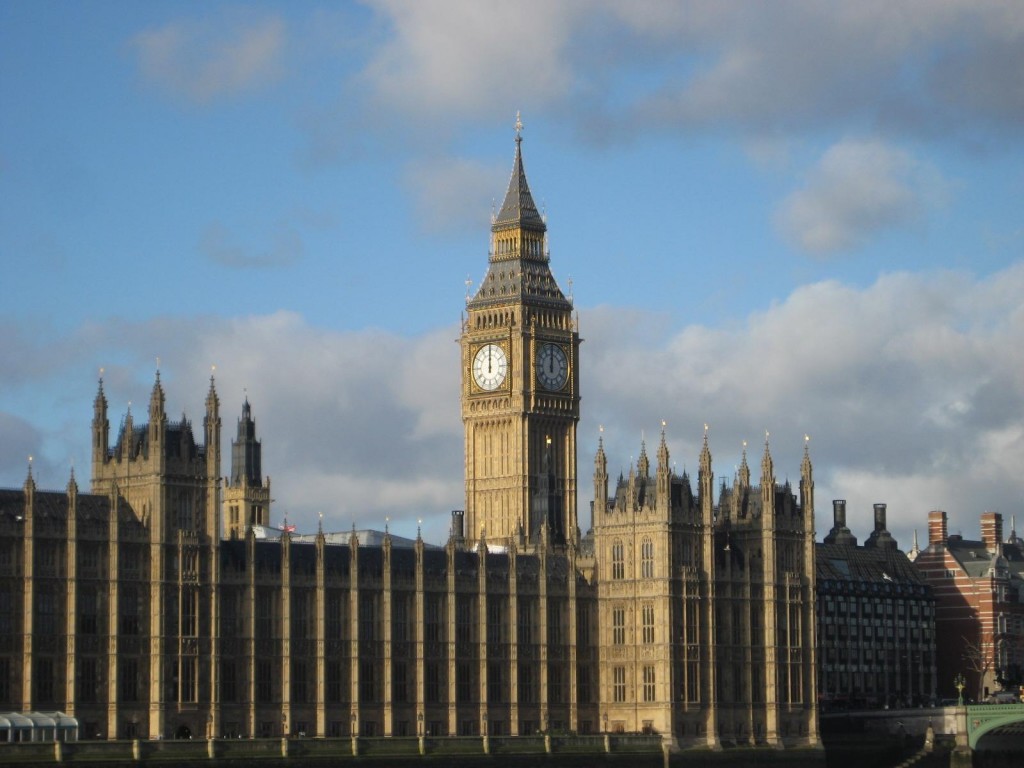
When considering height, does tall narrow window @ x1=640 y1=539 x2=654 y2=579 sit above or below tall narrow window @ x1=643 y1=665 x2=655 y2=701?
above

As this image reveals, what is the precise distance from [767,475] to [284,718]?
44.7 meters

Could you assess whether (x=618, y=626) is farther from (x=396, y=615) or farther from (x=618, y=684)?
(x=396, y=615)

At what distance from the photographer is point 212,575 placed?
156 metres

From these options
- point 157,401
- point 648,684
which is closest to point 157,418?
point 157,401

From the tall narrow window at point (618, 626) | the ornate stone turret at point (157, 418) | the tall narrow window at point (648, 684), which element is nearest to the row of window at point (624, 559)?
the tall narrow window at point (618, 626)

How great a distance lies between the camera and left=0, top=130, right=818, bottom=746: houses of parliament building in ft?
493

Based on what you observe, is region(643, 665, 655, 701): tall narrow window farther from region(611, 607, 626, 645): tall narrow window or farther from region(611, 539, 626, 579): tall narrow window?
region(611, 539, 626, 579): tall narrow window

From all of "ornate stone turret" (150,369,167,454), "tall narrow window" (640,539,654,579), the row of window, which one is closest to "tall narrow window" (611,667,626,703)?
the row of window

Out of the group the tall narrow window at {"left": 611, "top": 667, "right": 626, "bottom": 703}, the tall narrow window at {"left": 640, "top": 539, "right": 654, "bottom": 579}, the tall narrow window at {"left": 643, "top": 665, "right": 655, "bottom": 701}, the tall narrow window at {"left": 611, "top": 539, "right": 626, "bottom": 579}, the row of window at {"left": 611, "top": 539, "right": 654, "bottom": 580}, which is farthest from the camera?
the tall narrow window at {"left": 611, "top": 539, "right": 626, "bottom": 579}

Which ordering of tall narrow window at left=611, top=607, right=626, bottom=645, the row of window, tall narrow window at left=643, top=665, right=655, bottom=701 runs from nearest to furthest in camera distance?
tall narrow window at left=643, top=665, right=655, bottom=701, the row of window, tall narrow window at left=611, top=607, right=626, bottom=645

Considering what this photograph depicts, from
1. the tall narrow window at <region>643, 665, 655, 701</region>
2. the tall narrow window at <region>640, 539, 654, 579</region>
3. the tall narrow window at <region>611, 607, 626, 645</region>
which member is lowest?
the tall narrow window at <region>643, 665, 655, 701</region>

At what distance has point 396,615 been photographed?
16825cm

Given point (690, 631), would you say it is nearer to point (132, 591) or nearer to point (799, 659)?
point (799, 659)

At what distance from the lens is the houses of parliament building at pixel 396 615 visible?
150250 mm
